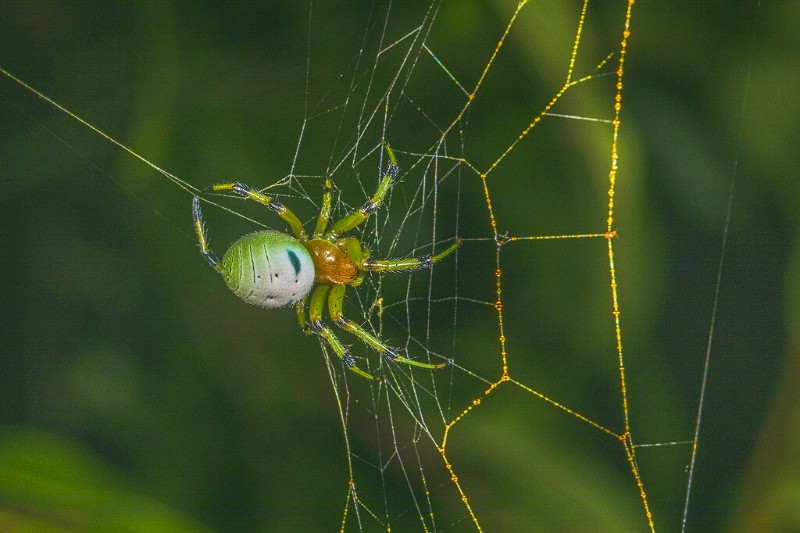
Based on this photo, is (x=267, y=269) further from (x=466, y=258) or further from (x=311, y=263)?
(x=466, y=258)

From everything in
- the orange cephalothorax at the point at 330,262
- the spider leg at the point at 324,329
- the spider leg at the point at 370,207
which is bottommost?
the spider leg at the point at 324,329

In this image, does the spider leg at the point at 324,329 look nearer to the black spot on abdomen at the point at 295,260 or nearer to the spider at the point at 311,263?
the spider at the point at 311,263

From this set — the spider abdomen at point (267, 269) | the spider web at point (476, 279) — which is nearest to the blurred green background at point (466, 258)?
the spider web at point (476, 279)

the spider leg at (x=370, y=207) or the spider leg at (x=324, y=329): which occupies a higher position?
the spider leg at (x=370, y=207)

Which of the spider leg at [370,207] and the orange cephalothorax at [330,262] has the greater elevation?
the spider leg at [370,207]

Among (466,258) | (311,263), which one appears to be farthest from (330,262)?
(466,258)

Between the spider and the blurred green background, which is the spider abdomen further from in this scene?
the blurred green background

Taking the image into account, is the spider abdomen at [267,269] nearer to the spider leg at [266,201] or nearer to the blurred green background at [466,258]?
the spider leg at [266,201]

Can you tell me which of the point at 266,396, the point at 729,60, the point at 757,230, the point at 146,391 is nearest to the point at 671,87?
the point at 729,60

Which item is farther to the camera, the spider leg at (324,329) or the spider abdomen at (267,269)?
the spider leg at (324,329)
